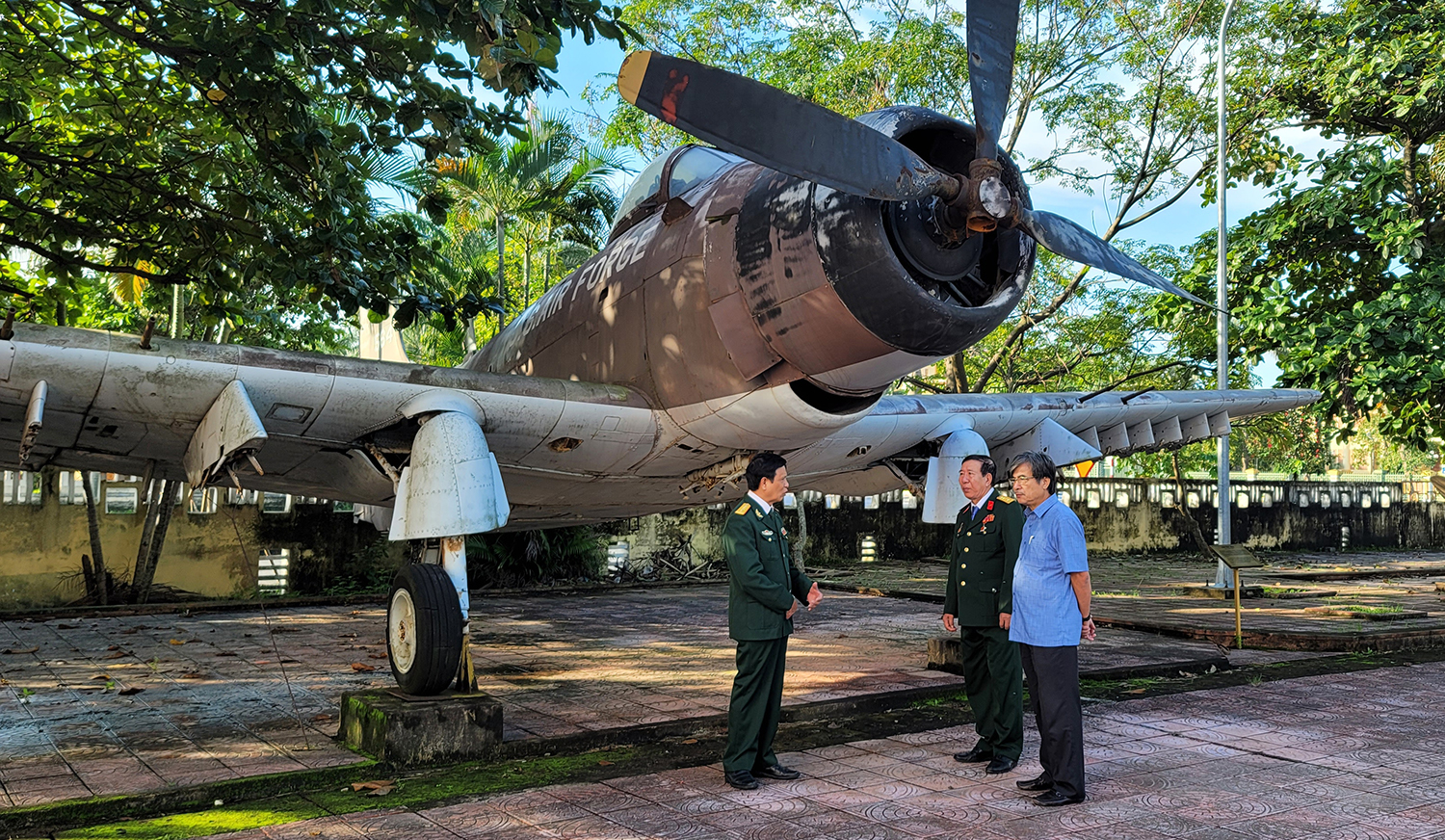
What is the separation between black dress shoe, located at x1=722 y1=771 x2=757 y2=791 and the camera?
460cm

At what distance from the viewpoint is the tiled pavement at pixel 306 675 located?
522 centimetres

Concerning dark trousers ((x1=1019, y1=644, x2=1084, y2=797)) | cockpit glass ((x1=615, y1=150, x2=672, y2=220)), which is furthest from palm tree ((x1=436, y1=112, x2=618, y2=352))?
dark trousers ((x1=1019, y1=644, x2=1084, y2=797))

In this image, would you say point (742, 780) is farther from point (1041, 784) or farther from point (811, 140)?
point (811, 140)

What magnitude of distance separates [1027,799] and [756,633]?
1.43 metres

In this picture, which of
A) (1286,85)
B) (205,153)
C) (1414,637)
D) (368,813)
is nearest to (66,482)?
(205,153)

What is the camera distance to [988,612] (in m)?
5.41

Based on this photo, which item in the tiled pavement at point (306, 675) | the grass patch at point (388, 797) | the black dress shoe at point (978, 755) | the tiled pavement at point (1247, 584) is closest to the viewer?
the grass patch at point (388, 797)

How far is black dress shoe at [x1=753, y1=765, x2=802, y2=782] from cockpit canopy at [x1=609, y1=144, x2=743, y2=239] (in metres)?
3.91

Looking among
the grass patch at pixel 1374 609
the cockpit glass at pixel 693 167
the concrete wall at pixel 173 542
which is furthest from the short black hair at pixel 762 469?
the concrete wall at pixel 173 542

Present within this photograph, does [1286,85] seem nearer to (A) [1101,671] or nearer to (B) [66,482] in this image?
(A) [1101,671]

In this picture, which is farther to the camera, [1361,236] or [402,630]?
[1361,236]

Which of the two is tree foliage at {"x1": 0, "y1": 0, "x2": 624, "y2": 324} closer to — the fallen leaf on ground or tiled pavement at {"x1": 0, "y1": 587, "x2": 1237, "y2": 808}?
tiled pavement at {"x1": 0, "y1": 587, "x2": 1237, "y2": 808}

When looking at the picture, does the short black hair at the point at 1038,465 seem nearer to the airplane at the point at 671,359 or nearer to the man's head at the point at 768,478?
the airplane at the point at 671,359

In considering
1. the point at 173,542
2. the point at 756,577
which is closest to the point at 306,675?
the point at 756,577
